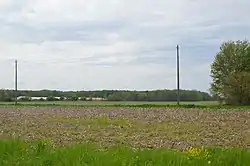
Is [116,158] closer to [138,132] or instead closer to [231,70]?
[138,132]

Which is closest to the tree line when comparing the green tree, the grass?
the green tree

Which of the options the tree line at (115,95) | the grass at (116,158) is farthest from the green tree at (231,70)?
the grass at (116,158)

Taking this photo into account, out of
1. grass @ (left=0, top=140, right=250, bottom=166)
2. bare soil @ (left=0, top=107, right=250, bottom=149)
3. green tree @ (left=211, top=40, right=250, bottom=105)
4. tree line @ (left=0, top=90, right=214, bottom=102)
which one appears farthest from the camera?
tree line @ (left=0, top=90, right=214, bottom=102)

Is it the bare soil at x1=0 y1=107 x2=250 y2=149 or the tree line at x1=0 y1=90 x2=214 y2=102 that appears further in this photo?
the tree line at x1=0 y1=90 x2=214 y2=102

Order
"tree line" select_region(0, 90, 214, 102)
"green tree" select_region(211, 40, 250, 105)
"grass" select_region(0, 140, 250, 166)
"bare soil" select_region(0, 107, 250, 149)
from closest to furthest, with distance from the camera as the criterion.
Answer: "grass" select_region(0, 140, 250, 166) < "bare soil" select_region(0, 107, 250, 149) < "green tree" select_region(211, 40, 250, 105) < "tree line" select_region(0, 90, 214, 102)

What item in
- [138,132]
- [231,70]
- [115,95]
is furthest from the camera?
[115,95]

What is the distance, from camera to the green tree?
63625 mm

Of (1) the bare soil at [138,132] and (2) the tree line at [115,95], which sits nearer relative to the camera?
(1) the bare soil at [138,132]

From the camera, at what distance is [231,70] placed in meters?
68.6

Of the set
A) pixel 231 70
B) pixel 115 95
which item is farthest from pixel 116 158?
pixel 115 95

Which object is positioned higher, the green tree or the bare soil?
the green tree

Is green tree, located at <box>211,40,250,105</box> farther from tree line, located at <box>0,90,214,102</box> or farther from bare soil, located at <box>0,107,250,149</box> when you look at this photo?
bare soil, located at <box>0,107,250,149</box>

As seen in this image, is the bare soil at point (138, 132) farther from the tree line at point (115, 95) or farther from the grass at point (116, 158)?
the tree line at point (115, 95)

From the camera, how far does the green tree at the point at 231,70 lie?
209 feet
